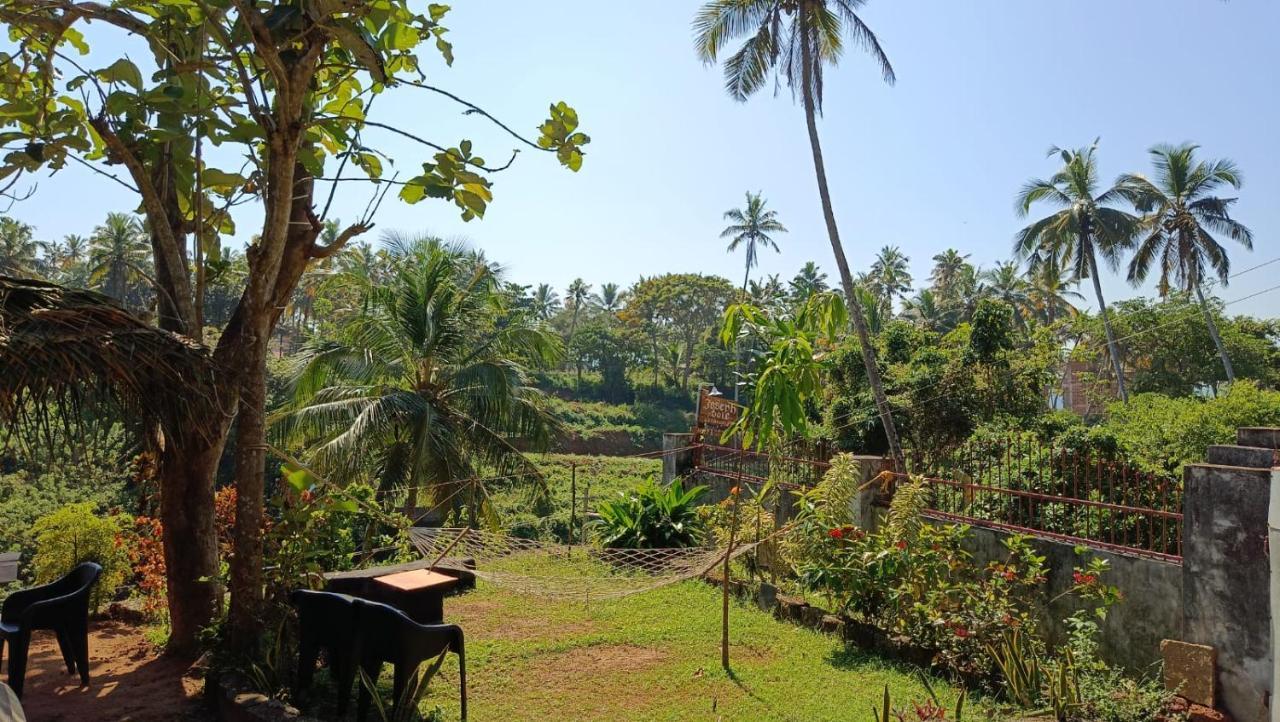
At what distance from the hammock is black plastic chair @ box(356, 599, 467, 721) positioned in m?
0.91

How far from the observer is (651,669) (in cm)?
447

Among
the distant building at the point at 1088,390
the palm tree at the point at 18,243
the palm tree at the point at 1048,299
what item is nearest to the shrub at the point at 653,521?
the distant building at the point at 1088,390

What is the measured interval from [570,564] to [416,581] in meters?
2.85

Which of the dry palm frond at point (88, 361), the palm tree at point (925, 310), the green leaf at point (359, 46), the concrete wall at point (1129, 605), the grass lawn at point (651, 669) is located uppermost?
the palm tree at point (925, 310)

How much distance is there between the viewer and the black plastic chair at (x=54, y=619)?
328 centimetres

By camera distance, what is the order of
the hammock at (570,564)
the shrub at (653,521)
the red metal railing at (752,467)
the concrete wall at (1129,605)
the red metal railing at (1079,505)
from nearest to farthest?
the concrete wall at (1129,605) → the red metal railing at (1079,505) → the hammock at (570,564) → the red metal railing at (752,467) → the shrub at (653,521)

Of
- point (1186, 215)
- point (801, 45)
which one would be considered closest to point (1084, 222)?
point (1186, 215)

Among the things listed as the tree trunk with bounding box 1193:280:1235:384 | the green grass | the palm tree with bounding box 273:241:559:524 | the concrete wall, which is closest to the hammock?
the concrete wall

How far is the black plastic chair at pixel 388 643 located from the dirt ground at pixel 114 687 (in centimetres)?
84

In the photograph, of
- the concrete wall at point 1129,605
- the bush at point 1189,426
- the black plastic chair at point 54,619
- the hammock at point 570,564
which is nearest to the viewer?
the black plastic chair at point 54,619

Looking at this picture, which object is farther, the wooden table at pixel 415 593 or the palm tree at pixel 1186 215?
the palm tree at pixel 1186 215

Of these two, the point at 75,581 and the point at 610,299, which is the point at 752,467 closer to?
the point at 75,581

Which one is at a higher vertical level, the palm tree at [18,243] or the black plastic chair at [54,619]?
the palm tree at [18,243]

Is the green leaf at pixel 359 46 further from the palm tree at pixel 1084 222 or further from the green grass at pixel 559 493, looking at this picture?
the palm tree at pixel 1084 222
